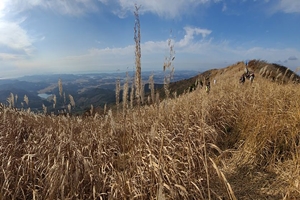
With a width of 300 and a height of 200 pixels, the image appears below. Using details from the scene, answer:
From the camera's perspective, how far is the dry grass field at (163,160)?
2.58 metres

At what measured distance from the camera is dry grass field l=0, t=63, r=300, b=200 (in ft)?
8.46

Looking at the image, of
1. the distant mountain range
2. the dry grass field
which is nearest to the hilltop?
the distant mountain range

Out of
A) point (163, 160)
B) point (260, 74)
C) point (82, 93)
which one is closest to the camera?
point (163, 160)

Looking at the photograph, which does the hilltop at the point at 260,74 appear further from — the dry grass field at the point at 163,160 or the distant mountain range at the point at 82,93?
the dry grass field at the point at 163,160

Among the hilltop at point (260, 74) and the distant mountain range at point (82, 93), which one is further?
the hilltop at point (260, 74)

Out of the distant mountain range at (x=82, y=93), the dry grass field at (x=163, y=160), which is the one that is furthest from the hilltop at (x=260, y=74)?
the dry grass field at (x=163, y=160)

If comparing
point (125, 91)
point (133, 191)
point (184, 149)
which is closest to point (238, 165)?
point (184, 149)

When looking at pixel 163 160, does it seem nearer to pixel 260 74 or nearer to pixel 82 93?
pixel 260 74

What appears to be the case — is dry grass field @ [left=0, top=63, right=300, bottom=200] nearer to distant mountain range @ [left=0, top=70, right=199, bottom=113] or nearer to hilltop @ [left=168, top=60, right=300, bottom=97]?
distant mountain range @ [left=0, top=70, right=199, bottom=113]

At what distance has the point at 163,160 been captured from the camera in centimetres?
272

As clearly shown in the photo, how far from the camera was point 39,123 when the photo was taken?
571 centimetres

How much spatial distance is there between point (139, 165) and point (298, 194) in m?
1.88

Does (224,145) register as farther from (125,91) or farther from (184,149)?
(125,91)

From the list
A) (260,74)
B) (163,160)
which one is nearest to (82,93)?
(260,74)
